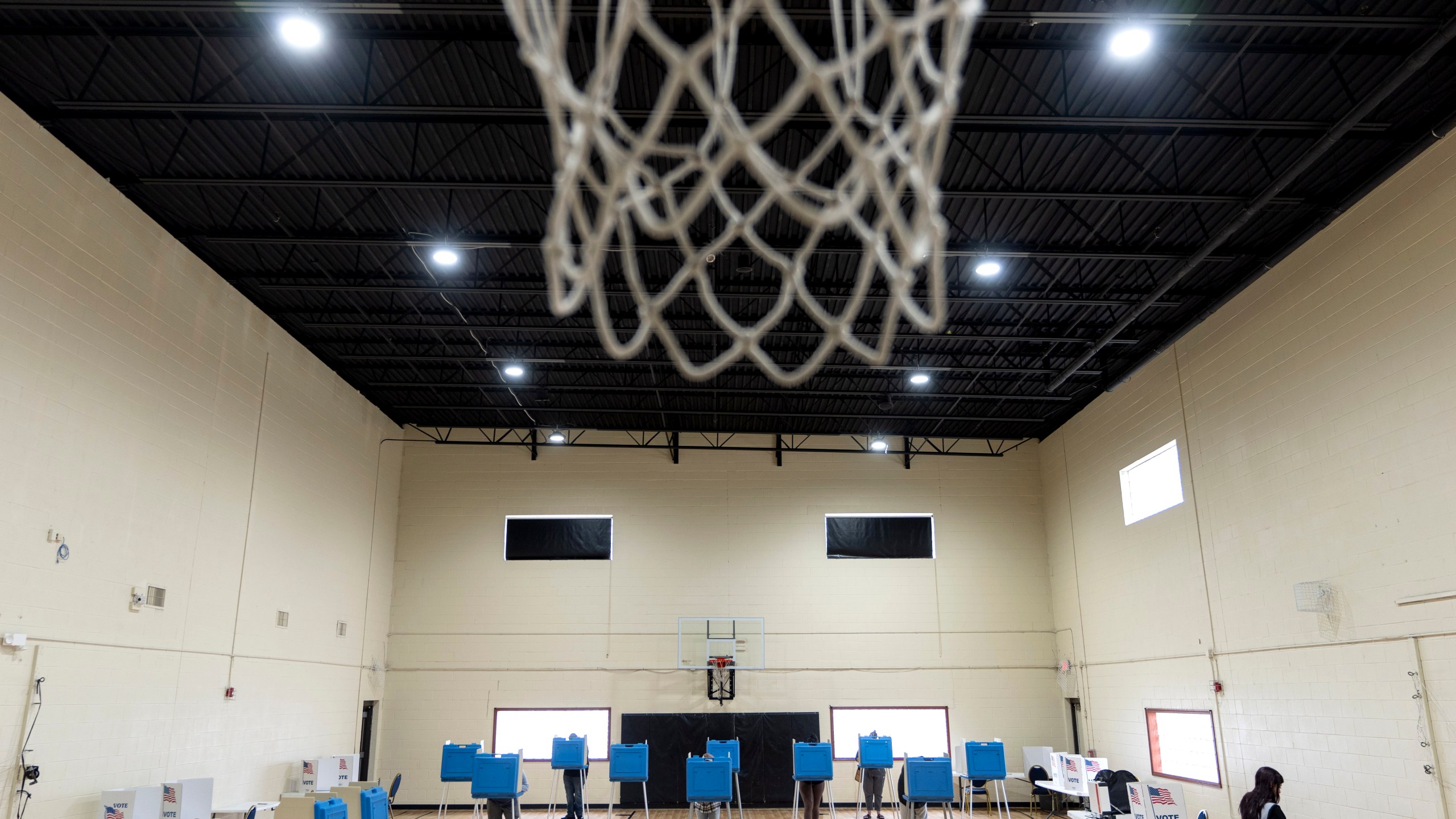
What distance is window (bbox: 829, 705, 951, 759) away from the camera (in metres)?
19.5

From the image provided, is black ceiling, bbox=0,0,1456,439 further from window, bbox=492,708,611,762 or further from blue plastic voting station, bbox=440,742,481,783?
window, bbox=492,708,611,762

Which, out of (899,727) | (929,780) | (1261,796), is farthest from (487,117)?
(899,727)

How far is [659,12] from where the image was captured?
809 cm

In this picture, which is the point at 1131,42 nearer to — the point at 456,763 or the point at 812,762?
the point at 812,762

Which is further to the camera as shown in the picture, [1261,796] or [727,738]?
[727,738]

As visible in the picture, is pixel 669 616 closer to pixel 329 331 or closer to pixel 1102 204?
pixel 329 331

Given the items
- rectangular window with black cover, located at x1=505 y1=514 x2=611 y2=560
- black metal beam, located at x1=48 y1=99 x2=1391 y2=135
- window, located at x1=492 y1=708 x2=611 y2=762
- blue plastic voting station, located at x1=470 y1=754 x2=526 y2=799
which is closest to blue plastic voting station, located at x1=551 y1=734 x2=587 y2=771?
blue plastic voting station, located at x1=470 y1=754 x2=526 y2=799

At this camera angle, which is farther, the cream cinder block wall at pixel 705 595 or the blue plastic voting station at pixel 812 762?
the cream cinder block wall at pixel 705 595

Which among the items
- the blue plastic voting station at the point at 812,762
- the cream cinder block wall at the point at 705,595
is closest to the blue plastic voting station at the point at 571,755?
the blue plastic voting station at the point at 812,762

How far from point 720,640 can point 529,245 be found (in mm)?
10918

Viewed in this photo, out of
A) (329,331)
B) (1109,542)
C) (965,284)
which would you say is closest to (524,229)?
(329,331)

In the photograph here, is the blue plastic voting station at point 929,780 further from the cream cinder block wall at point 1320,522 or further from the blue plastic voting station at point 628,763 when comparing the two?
the blue plastic voting station at point 628,763

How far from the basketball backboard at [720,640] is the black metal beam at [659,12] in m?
14.3

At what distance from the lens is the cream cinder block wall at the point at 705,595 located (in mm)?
19609
